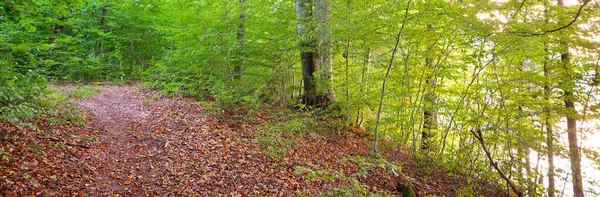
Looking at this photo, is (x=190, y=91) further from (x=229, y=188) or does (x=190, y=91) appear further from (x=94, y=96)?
(x=229, y=188)

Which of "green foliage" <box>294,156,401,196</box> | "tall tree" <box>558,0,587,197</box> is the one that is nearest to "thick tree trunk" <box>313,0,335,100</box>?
"green foliage" <box>294,156,401,196</box>

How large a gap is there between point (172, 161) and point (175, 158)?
14 centimetres

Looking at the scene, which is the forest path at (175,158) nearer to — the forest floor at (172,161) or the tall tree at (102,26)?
the forest floor at (172,161)

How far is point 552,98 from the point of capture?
7.90 metres

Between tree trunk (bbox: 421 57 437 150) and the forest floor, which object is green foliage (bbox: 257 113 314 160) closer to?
the forest floor

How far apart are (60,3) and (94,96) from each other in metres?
7.11

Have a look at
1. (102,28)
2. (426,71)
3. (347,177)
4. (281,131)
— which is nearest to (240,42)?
(281,131)

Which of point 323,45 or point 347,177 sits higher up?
point 323,45

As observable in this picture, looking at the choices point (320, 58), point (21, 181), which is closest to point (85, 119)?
point (21, 181)

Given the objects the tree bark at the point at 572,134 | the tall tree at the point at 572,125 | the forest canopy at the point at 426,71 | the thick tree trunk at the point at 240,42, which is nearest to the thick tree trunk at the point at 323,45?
the forest canopy at the point at 426,71

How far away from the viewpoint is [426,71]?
8578 mm

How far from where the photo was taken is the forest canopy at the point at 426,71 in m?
6.43

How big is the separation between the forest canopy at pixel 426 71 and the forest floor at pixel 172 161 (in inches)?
26.5

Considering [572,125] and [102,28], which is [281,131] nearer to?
[572,125]
